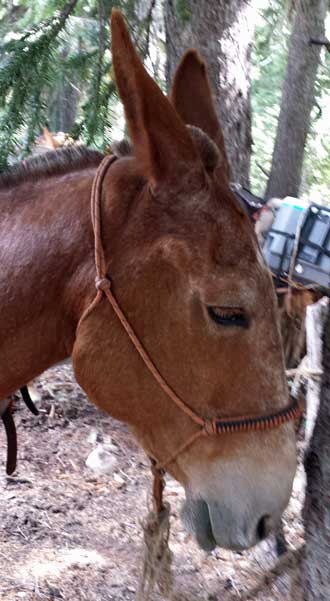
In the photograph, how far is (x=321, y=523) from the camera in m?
2.48

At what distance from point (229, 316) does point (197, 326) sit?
96 millimetres

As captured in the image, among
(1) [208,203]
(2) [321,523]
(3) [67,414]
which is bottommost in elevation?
(3) [67,414]

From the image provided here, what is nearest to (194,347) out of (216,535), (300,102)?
(216,535)

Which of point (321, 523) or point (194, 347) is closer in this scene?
point (194, 347)

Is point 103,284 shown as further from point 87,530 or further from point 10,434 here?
point 87,530

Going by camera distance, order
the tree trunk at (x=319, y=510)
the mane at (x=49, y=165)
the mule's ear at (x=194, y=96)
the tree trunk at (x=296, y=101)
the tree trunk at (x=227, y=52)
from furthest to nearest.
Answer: the tree trunk at (x=296, y=101)
the tree trunk at (x=227, y=52)
the tree trunk at (x=319, y=510)
the mule's ear at (x=194, y=96)
the mane at (x=49, y=165)

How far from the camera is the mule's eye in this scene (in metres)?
1.80

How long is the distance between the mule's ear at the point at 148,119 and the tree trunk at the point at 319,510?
1.14 m

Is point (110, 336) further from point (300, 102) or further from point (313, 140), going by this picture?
point (313, 140)

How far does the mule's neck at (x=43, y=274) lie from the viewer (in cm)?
185

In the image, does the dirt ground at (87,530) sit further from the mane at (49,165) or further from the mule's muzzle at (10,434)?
the mane at (49,165)

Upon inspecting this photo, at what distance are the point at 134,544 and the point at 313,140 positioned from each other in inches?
394

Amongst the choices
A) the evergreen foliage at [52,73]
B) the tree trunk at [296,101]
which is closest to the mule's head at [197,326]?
the evergreen foliage at [52,73]

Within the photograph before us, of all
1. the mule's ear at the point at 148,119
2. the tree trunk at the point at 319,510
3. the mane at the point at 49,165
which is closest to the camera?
the mule's ear at the point at 148,119
